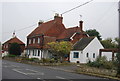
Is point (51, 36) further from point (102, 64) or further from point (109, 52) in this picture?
point (102, 64)

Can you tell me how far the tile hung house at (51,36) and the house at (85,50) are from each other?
2.90 m

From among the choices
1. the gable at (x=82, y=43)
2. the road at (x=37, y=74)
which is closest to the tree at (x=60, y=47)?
the gable at (x=82, y=43)

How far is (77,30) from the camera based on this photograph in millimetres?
44812

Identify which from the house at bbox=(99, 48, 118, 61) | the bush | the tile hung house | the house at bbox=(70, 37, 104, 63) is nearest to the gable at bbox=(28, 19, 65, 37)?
the tile hung house

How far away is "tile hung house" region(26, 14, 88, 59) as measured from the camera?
43844 mm

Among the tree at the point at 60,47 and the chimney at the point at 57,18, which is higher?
the chimney at the point at 57,18

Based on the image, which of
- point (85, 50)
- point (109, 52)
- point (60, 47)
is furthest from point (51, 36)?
point (109, 52)

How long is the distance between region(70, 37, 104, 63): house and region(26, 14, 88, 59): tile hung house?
290cm

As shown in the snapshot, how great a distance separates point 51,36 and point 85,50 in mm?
11667

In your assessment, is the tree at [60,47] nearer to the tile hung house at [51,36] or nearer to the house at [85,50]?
the house at [85,50]

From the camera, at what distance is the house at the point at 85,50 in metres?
38.8

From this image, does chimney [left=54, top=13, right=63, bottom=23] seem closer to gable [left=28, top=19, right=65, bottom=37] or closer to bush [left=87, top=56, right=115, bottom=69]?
gable [left=28, top=19, right=65, bottom=37]

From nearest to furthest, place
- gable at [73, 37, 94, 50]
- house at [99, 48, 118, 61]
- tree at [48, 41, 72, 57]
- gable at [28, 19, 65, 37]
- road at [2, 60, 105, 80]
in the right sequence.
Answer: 1. road at [2, 60, 105, 80]
2. tree at [48, 41, 72, 57]
3. house at [99, 48, 118, 61]
4. gable at [73, 37, 94, 50]
5. gable at [28, 19, 65, 37]

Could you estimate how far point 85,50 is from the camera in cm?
3891
